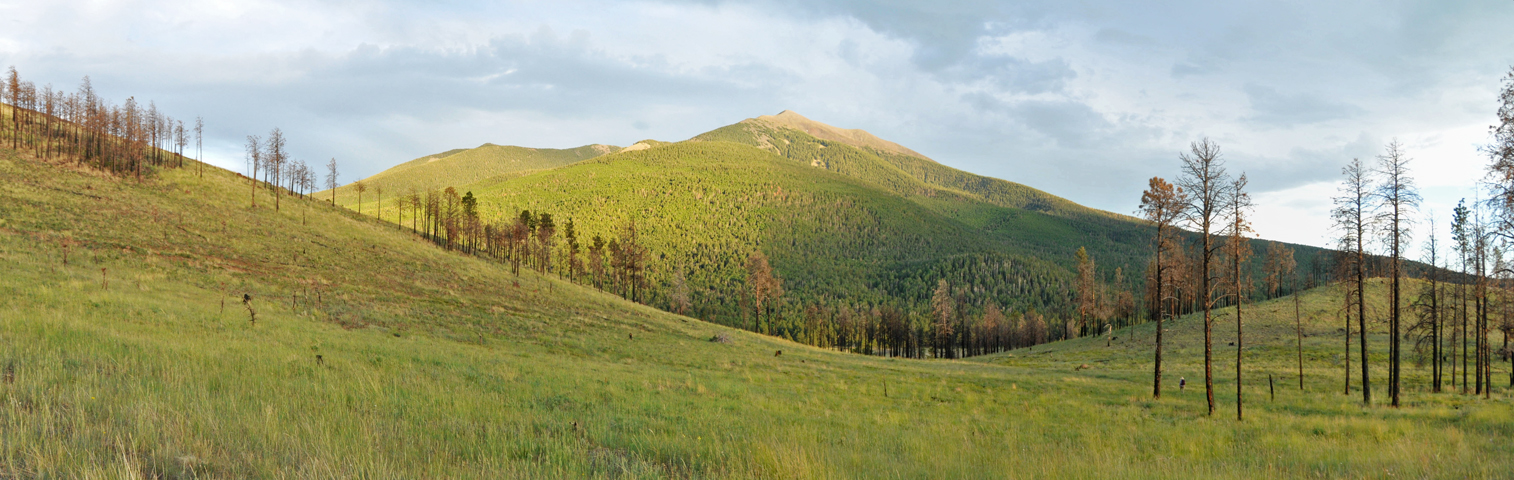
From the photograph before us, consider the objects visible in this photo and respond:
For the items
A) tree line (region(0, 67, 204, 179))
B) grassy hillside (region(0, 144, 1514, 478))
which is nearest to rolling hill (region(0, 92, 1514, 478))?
grassy hillside (region(0, 144, 1514, 478))

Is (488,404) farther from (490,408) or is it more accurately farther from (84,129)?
(84,129)

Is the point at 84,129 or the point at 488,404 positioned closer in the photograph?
the point at 488,404

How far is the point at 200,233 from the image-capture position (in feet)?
159

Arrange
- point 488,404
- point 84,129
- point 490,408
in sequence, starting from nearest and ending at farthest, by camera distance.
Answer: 1. point 490,408
2. point 488,404
3. point 84,129

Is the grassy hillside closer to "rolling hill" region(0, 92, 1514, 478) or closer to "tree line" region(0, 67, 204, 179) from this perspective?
"rolling hill" region(0, 92, 1514, 478)

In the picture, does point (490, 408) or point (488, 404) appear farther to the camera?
point (488, 404)

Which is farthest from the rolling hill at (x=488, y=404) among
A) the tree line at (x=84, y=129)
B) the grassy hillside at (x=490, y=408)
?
the tree line at (x=84, y=129)

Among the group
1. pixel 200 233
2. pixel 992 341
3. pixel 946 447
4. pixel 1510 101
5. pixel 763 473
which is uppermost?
pixel 1510 101

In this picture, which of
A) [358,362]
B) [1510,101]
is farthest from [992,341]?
[358,362]

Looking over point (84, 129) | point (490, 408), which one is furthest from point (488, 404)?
point (84, 129)

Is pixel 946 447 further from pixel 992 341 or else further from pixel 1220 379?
pixel 992 341

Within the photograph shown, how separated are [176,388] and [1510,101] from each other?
90.7 ft

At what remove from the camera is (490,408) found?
10.1m

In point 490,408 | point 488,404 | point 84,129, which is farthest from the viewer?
point 84,129
